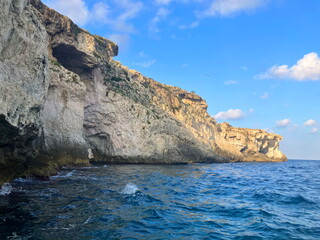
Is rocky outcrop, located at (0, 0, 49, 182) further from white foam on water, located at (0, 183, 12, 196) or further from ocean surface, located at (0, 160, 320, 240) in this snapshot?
ocean surface, located at (0, 160, 320, 240)

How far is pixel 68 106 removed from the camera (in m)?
28.2

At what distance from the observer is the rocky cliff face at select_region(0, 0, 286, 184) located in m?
13.6

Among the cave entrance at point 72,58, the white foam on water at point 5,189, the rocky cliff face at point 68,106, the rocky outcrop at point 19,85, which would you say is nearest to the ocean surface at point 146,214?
the white foam on water at point 5,189

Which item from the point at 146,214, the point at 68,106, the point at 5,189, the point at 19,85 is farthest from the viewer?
the point at 68,106

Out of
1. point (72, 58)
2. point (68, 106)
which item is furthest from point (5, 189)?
point (72, 58)

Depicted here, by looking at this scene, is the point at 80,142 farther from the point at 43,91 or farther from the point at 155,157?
the point at 155,157

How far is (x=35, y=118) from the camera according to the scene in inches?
586

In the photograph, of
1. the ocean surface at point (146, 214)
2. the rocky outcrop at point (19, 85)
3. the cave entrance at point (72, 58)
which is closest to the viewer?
the ocean surface at point (146, 214)

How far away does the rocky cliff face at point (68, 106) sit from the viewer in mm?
13556

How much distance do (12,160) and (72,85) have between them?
635 inches

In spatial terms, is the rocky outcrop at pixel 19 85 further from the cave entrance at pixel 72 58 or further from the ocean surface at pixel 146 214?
the cave entrance at pixel 72 58

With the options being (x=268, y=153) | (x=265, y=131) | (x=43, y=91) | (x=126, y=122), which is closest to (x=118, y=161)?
(x=126, y=122)

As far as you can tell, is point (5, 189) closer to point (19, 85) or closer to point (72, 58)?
point (19, 85)

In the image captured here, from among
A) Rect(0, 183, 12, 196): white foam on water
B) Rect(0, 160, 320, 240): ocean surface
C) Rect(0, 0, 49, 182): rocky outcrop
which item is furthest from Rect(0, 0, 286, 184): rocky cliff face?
Rect(0, 160, 320, 240): ocean surface
